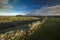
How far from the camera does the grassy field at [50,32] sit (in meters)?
2.85

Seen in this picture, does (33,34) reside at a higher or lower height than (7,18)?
lower

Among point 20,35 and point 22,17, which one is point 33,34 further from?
point 22,17

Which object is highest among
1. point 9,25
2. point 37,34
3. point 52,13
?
point 52,13

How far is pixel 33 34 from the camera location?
9.31ft

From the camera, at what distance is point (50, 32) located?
287 centimetres

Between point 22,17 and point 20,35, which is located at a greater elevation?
point 22,17

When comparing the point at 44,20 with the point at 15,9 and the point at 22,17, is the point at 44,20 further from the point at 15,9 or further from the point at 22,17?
the point at 15,9

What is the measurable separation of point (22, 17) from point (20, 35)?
17.0 inches

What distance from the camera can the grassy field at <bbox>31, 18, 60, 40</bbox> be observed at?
285cm

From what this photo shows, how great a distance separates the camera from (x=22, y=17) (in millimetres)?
2914

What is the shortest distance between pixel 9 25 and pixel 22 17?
359 millimetres

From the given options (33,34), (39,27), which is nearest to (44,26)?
(39,27)

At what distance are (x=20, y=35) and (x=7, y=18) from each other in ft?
1.62

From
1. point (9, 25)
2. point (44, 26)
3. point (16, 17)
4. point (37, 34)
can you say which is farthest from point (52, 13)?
point (9, 25)
